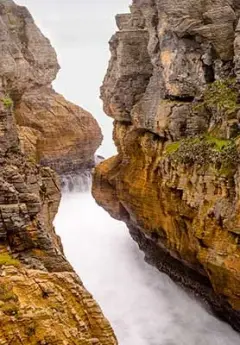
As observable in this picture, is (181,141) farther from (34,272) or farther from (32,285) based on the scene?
(32,285)

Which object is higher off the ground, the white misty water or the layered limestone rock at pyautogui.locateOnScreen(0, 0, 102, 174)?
the layered limestone rock at pyautogui.locateOnScreen(0, 0, 102, 174)

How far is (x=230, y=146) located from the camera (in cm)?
2036

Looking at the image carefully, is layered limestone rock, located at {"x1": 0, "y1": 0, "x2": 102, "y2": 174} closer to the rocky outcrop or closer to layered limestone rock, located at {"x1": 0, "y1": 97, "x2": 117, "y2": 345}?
the rocky outcrop

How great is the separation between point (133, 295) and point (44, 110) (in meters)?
23.3

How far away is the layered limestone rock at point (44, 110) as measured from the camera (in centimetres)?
4444

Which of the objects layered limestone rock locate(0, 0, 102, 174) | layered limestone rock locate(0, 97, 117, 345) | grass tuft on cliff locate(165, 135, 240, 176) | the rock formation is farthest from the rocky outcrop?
layered limestone rock locate(0, 0, 102, 174)

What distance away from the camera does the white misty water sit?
22625mm

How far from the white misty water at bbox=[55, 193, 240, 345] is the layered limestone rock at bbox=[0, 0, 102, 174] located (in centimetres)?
1071

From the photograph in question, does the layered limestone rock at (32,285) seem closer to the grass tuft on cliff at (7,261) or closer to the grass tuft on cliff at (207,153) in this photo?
the grass tuft on cliff at (7,261)

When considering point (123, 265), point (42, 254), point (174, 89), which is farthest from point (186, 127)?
point (42, 254)

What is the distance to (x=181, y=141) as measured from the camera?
23375 millimetres

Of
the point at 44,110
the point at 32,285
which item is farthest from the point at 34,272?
the point at 44,110

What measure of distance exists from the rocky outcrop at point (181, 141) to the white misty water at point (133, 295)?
805mm

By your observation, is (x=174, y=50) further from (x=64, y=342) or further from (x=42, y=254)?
(x=64, y=342)
